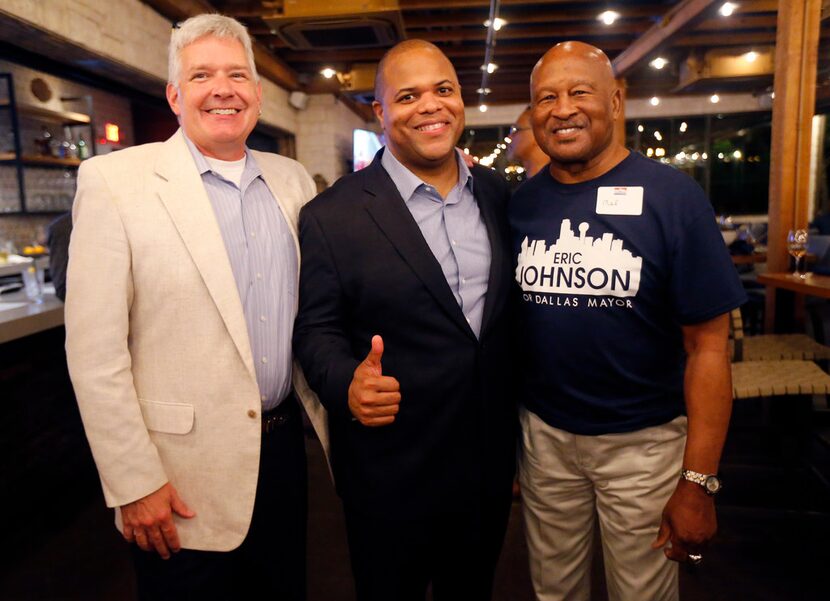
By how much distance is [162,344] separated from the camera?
4.59ft

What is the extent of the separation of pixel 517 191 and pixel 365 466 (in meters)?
0.89

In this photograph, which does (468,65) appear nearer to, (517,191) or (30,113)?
(30,113)

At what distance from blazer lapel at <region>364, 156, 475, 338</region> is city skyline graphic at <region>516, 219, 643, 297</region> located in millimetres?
253

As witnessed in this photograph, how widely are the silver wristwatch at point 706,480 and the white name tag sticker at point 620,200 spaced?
0.66 meters

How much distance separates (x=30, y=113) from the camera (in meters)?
5.35

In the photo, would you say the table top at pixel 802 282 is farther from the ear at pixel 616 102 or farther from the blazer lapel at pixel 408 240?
the blazer lapel at pixel 408 240

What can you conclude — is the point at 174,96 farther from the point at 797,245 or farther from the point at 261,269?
the point at 797,245

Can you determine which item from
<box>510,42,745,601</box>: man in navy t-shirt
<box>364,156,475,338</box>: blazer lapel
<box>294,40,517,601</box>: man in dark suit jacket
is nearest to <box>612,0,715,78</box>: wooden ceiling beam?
<box>510,42,745,601</box>: man in navy t-shirt

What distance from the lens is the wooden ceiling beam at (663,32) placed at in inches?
209

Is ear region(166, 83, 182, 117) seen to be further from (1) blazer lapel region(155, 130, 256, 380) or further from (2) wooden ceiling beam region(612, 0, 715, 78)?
(2) wooden ceiling beam region(612, 0, 715, 78)

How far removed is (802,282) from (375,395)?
2723 mm

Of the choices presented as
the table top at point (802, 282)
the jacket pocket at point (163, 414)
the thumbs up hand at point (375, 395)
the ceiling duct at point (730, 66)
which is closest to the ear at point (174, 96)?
the jacket pocket at point (163, 414)

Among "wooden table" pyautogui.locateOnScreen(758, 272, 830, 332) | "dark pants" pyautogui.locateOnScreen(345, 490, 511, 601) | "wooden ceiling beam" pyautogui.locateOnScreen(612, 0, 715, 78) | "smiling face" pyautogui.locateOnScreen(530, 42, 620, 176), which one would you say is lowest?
"dark pants" pyautogui.locateOnScreen(345, 490, 511, 601)

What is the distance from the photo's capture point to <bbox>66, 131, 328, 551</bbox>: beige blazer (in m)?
1.33
